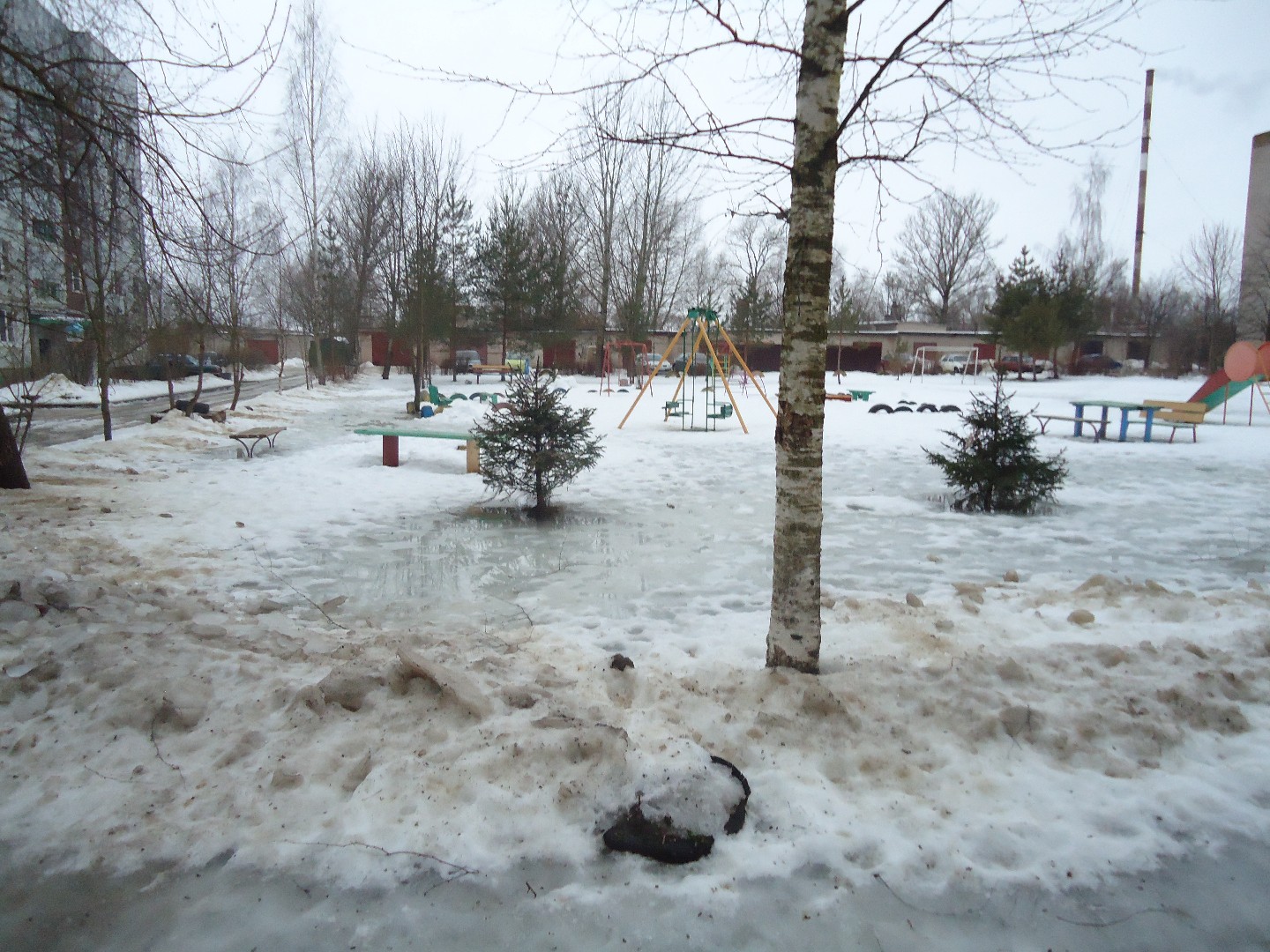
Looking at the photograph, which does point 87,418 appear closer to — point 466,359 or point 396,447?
point 396,447

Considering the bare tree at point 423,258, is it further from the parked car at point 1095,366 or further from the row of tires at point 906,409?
the parked car at point 1095,366

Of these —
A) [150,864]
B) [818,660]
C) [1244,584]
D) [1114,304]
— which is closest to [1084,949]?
[818,660]

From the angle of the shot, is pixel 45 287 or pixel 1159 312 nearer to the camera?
pixel 45 287

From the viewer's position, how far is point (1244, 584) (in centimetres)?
579

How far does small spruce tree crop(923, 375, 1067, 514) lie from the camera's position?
27.9 feet

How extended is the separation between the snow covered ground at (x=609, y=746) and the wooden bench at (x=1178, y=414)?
1081cm

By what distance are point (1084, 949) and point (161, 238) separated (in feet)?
19.6

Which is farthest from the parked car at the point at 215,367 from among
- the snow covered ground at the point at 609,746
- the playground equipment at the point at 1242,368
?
the playground equipment at the point at 1242,368

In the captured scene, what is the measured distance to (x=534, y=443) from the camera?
26.8 ft

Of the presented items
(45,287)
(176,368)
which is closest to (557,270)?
(176,368)

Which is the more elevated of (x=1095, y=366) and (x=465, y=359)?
(x=1095, y=366)

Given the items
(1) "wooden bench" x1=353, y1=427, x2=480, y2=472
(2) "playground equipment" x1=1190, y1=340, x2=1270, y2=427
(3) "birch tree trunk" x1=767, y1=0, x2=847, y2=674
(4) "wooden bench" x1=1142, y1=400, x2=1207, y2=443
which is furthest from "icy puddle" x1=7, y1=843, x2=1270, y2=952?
(2) "playground equipment" x1=1190, y1=340, x2=1270, y2=427

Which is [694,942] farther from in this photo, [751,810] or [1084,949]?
[1084,949]

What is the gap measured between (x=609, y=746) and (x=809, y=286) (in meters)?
2.10
